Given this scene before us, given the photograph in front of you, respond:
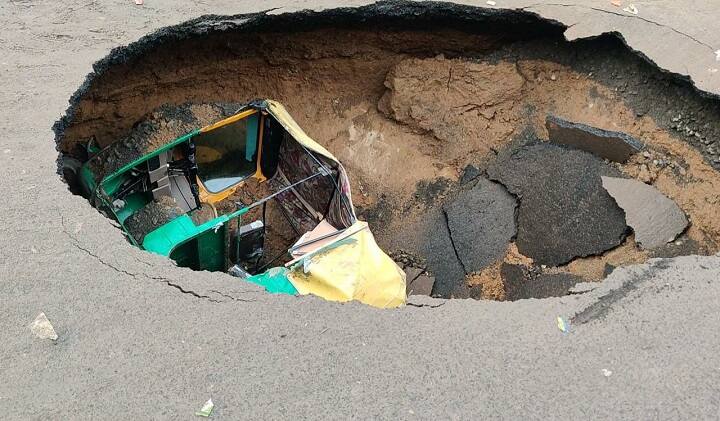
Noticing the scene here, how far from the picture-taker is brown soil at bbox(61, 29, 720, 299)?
18.7ft

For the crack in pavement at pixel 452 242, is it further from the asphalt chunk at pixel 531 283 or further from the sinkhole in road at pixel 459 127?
the asphalt chunk at pixel 531 283

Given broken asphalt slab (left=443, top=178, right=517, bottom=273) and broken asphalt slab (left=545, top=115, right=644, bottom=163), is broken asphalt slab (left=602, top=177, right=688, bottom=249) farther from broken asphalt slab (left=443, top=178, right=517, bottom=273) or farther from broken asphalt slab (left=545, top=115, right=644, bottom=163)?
→ broken asphalt slab (left=443, top=178, right=517, bottom=273)

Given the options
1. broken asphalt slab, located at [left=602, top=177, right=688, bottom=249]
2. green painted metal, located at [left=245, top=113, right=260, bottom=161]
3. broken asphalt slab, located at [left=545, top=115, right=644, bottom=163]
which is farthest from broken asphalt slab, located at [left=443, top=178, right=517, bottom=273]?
green painted metal, located at [left=245, top=113, right=260, bottom=161]

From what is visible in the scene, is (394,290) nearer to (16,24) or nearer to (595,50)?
(595,50)

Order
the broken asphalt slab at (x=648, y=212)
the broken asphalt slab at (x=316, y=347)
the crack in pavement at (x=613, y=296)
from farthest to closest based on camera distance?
the broken asphalt slab at (x=648, y=212) → the crack in pavement at (x=613, y=296) → the broken asphalt slab at (x=316, y=347)

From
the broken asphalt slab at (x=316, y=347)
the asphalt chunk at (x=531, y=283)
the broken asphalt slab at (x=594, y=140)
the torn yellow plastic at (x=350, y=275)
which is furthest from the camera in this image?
the broken asphalt slab at (x=594, y=140)

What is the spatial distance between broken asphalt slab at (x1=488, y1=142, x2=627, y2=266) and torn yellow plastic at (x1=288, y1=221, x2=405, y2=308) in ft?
6.01

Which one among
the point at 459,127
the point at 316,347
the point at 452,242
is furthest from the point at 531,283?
the point at 316,347

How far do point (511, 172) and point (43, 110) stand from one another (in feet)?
13.8

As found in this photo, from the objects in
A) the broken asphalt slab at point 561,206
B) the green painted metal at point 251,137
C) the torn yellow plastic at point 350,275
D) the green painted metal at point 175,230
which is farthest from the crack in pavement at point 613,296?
the green painted metal at point 251,137

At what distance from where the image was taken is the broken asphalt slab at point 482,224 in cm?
579

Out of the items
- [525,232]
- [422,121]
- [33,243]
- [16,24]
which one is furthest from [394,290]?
[16,24]

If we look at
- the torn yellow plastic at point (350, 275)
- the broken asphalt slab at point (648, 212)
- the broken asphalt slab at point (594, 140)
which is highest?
the broken asphalt slab at point (594, 140)

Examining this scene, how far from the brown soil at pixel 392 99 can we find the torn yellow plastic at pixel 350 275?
1.64m
